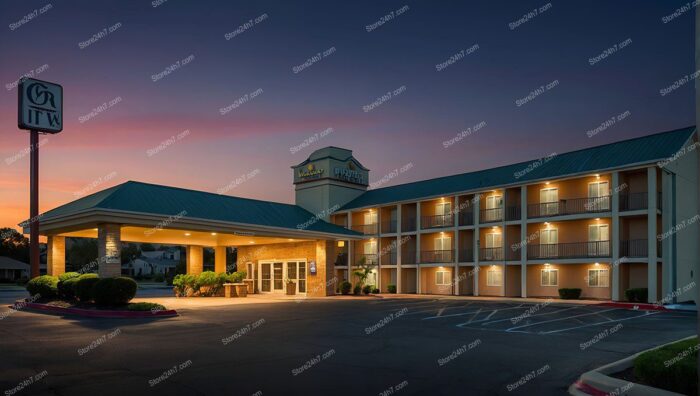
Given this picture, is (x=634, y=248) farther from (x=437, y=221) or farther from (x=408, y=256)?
(x=408, y=256)

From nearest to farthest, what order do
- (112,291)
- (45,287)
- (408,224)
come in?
(112,291), (45,287), (408,224)

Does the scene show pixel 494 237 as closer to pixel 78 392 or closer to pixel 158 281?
pixel 78 392

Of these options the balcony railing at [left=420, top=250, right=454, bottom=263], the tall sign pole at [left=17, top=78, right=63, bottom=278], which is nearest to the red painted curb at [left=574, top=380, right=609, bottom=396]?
the tall sign pole at [left=17, top=78, right=63, bottom=278]

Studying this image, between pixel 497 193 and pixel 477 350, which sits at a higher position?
pixel 497 193

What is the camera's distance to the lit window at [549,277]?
36844 mm

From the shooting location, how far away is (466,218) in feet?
136

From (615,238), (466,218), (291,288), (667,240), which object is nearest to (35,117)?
(291,288)

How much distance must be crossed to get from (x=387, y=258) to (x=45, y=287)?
2706 cm

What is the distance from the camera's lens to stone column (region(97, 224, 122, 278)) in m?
24.4

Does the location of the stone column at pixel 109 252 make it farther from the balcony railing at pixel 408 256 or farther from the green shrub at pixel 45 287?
the balcony railing at pixel 408 256

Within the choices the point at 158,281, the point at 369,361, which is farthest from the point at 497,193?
the point at 158,281

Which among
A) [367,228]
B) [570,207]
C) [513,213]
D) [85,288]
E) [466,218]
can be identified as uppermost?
[570,207]

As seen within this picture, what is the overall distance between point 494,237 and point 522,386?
32.1 meters

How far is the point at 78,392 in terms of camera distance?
8031 mm
